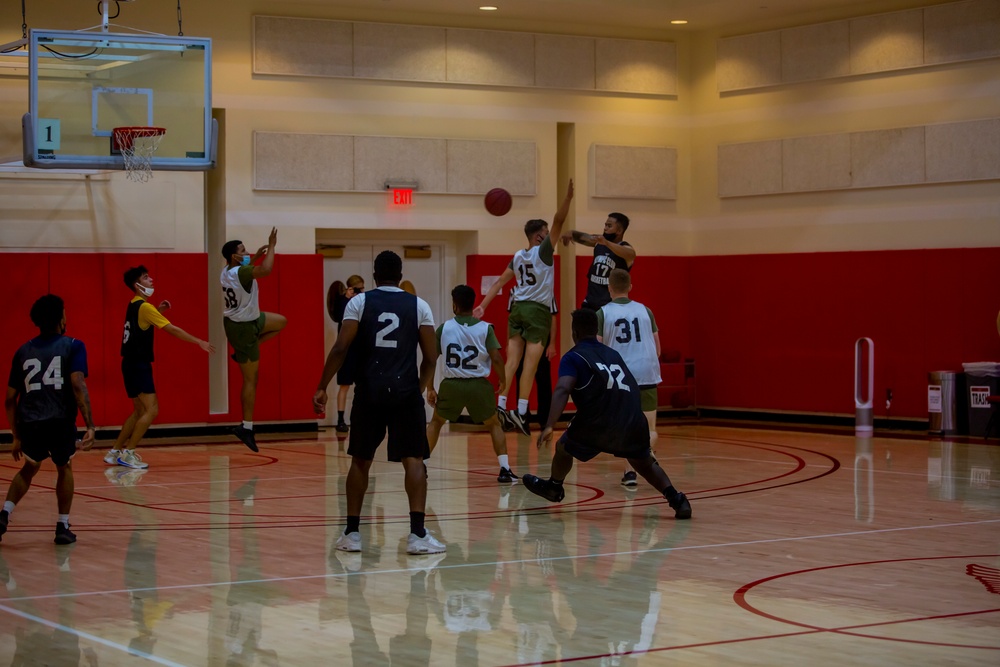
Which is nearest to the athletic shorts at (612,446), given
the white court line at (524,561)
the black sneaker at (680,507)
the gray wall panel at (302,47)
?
the black sneaker at (680,507)

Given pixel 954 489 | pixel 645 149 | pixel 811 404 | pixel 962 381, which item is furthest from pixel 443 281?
pixel 954 489

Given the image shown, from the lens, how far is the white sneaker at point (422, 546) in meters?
8.17

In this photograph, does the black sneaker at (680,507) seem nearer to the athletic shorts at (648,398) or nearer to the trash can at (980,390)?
the athletic shorts at (648,398)

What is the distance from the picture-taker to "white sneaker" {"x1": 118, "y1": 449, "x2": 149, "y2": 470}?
13367 mm

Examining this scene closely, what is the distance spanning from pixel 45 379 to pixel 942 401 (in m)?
11.6

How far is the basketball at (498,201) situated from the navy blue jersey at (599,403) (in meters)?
Result: 8.93

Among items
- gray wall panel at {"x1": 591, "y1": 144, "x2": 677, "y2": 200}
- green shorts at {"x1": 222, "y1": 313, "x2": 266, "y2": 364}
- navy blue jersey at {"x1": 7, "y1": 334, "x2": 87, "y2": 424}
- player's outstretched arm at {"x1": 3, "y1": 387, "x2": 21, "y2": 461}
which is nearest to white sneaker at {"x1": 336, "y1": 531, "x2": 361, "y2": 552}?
navy blue jersey at {"x1": 7, "y1": 334, "x2": 87, "y2": 424}

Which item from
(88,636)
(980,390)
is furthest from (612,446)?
(980,390)

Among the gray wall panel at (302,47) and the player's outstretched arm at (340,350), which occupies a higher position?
the gray wall panel at (302,47)

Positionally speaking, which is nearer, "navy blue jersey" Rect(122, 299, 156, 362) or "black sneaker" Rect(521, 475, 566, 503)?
"black sneaker" Rect(521, 475, 566, 503)

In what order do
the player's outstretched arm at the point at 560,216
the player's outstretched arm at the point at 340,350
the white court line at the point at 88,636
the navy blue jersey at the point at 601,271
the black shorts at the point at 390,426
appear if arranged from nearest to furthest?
the white court line at the point at 88,636 → the player's outstretched arm at the point at 340,350 → the black shorts at the point at 390,426 → the player's outstretched arm at the point at 560,216 → the navy blue jersey at the point at 601,271

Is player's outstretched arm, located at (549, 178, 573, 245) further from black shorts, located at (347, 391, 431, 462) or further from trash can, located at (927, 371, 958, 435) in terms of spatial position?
trash can, located at (927, 371, 958, 435)

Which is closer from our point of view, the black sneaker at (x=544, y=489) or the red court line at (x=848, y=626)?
the red court line at (x=848, y=626)

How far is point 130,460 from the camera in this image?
1345 centimetres
